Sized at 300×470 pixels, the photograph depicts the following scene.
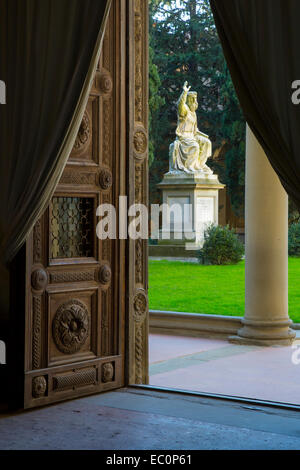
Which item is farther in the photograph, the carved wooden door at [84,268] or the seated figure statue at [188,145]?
the seated figure statue at [188,145]

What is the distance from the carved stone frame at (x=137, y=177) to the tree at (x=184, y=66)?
69.2ft

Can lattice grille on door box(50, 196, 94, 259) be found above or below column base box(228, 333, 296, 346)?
above

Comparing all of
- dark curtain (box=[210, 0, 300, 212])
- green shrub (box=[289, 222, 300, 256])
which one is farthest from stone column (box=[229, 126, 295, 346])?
green shrub (box=[289, 222, 300, 256])

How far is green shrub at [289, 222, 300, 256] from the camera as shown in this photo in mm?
18359

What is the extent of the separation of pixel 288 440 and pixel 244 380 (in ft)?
6.69

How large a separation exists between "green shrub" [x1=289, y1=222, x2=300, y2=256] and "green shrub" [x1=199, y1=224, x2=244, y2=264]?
113 inches

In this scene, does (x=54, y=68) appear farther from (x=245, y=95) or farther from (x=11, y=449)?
(x=11, y=449)

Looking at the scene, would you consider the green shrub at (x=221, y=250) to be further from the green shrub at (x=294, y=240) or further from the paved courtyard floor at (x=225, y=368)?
the paved courtyard floor at (x=225, y=368)

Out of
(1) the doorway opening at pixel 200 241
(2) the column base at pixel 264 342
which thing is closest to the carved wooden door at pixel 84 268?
(1) the doorway opening at pixel 200 241

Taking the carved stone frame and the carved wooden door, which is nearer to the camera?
the carved wooden door

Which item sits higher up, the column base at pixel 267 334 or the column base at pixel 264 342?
the column base at pixel 267 334

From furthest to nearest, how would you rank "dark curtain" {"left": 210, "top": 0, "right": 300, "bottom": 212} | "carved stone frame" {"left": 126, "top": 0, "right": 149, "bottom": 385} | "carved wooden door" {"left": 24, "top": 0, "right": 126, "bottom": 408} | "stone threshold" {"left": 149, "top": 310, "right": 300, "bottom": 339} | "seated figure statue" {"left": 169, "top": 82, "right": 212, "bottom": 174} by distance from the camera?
"seated figure statue" {"left": 169, "top": 82, "right": 212, "bottom": 174} < "stone threshold" {"left": 149, "top": 310, "right": 300, "bottom": 339} < "carved stone frame" {"left": 126, "top": 0, "right": 149, "bottom": 385} < "carved wooden door" {"left": 24, "top": 0, "right": 126, "bottom": 408} < "dark curtain" {"left": 210, "top": 0, "right": 300, "bottom": 212}

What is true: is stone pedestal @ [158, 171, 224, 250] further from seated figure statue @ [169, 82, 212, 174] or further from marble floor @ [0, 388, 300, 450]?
marble floor @ [0, 388, 300, 450]

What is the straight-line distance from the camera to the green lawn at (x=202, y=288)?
11.5 metres
